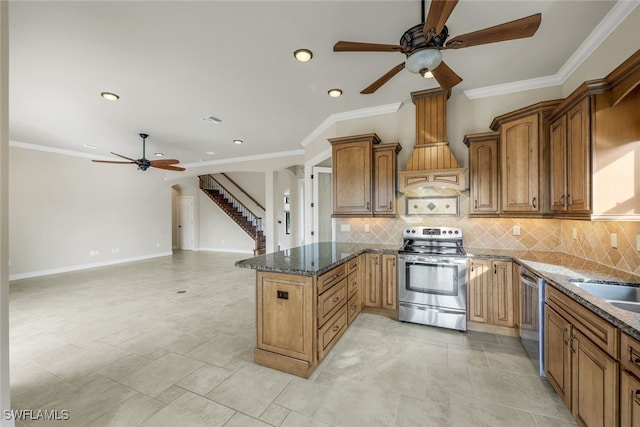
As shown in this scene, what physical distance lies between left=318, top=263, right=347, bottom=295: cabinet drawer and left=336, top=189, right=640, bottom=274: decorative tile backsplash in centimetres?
129

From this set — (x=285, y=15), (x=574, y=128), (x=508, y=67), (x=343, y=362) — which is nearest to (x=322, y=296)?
(x=343, y=362)

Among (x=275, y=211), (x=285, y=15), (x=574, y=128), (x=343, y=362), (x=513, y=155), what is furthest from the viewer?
(x=275, y=211)

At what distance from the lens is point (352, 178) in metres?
3.71

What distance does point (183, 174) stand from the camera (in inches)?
332

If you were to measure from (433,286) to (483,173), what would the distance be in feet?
5.08

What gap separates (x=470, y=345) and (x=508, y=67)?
122 inches

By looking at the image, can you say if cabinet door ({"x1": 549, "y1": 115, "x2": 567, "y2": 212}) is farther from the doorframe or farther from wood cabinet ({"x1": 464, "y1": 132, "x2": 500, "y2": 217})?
the doorframe

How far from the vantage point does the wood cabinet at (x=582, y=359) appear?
1.29 meters

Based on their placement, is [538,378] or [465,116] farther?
[465,116]

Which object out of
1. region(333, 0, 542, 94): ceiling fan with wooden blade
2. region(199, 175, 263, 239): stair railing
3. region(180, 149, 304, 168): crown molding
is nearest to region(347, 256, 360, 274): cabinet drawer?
region(333, 0, 542, 94): ceiling fan with wooden blade

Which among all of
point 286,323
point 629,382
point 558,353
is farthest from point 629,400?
point 286,323

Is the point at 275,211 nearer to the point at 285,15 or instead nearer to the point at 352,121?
the point at 352,121

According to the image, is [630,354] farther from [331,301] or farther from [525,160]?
[525,160]

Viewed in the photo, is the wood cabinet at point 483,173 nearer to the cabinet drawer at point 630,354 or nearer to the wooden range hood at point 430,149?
the wooden range hood at point 430,149
